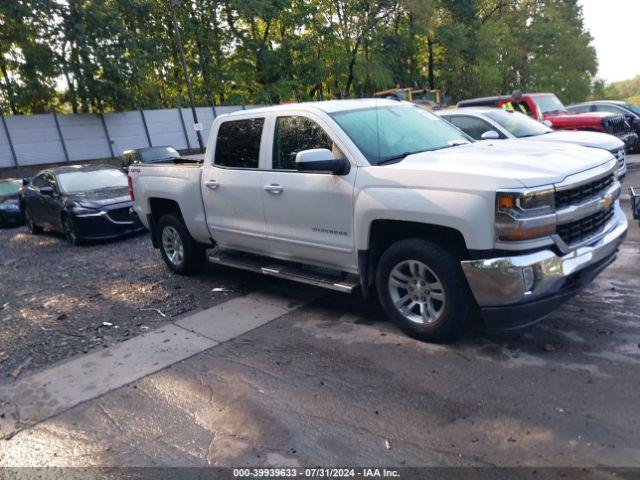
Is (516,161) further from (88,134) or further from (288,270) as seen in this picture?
(88,134)

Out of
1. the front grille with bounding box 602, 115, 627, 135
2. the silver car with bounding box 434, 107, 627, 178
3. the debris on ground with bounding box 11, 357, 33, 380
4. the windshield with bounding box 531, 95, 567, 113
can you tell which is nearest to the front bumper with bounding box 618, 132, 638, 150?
the front grille with bounding box 602, 115, 627, 135

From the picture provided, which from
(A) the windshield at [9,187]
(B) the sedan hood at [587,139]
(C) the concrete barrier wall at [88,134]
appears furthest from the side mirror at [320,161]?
(C) the concrete barrier wall at [88,134]

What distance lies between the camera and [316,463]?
3.08m

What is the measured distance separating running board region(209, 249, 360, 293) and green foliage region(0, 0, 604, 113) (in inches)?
932

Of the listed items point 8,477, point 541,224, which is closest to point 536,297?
point 541,224

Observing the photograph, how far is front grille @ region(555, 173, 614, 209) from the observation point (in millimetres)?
3910

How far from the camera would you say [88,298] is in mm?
6676

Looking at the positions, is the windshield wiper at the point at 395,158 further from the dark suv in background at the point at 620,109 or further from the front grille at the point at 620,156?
the dark suv in background at the point at 620,109

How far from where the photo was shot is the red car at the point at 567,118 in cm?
1336

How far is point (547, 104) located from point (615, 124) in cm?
178

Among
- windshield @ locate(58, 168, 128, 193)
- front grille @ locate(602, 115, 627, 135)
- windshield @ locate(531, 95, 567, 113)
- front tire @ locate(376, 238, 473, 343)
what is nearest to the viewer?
front tire @ locate(376, 238, 473, 343)

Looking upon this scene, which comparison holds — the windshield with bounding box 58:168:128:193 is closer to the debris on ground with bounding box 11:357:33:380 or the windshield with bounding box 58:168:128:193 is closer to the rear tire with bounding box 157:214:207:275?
the rear tire with bounding box 157:214:207:275

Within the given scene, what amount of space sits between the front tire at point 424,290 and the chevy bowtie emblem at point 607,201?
52.1 inches

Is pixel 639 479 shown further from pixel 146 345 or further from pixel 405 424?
pixel 146 345
